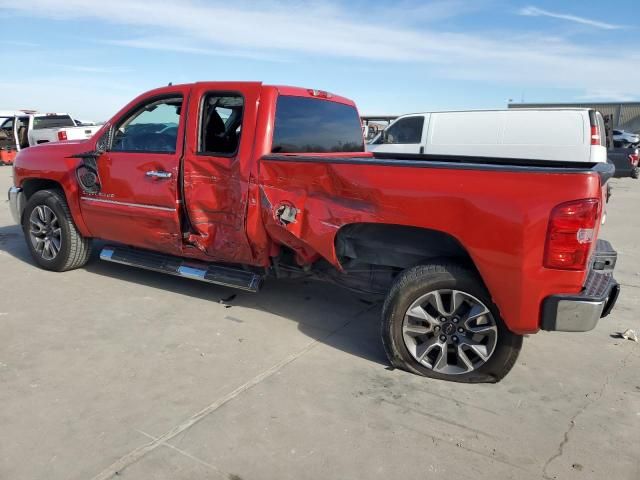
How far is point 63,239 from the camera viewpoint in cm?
545

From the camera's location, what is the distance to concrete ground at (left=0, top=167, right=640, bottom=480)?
2609 mm

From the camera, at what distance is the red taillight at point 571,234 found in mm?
2799

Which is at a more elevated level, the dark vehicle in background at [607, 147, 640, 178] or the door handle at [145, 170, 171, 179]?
the dark vehicle in background at [607, 147, 640, 178]

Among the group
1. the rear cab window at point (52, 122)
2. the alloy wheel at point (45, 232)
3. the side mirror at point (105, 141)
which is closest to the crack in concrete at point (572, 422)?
the side mirror at point (105, 141)

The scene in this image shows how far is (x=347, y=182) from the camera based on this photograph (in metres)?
3.51

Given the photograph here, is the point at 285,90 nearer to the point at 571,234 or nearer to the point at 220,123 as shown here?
the point at 220,123

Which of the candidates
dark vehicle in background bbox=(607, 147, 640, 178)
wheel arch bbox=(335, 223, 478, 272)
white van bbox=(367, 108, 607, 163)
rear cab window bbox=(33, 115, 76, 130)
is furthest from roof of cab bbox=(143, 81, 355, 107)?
rear cab window bbox=(33, 115, 76, 130)

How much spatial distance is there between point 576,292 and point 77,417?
2870 millimetres

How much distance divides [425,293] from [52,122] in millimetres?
18658

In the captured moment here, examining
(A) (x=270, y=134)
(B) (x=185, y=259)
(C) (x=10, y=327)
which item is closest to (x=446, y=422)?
(A) (x=270, y=134)

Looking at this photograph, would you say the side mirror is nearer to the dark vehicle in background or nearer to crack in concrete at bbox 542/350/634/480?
crack in concrete at bbox 542/350/634/480

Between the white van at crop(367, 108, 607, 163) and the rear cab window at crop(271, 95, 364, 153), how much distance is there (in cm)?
354

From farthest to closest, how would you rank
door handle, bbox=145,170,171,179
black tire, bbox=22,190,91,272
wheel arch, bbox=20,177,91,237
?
1. black tire, bbox=22,190,91,272
2. wheel arch, bbox=20,177,91,237
3. door handle, bbox=145,170,171,179

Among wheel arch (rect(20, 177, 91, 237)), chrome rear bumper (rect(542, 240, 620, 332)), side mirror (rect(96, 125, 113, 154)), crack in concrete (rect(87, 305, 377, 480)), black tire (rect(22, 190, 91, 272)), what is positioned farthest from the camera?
black tire (rect(22, 190, 91, 272))
